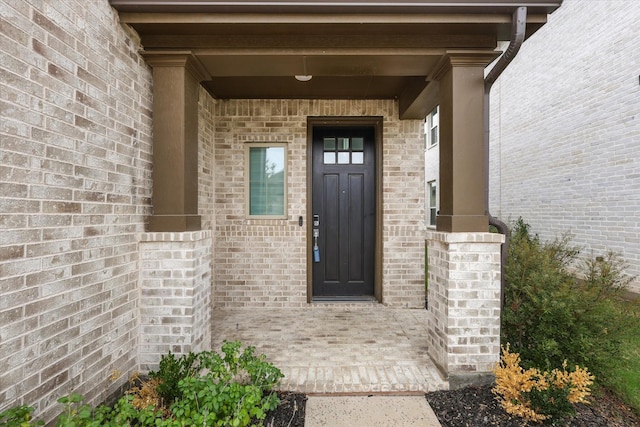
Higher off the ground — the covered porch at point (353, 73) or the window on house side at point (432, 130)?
the window on house side at point (432, 130)

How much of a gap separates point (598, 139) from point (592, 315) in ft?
14.9

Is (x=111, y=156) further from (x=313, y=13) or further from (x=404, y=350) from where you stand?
(x=404, y=350)

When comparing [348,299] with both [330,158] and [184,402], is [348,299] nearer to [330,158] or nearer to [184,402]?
[330,158]

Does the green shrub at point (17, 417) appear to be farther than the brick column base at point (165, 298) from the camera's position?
No

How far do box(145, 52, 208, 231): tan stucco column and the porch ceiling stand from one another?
0.52 feet

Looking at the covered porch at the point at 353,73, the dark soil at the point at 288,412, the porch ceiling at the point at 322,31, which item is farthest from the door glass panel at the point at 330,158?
the dark soil at the point at 288,412

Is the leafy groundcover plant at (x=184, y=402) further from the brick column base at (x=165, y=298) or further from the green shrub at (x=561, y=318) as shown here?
the green shrub at (x=561, y=318)

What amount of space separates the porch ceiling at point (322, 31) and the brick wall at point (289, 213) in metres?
1.40

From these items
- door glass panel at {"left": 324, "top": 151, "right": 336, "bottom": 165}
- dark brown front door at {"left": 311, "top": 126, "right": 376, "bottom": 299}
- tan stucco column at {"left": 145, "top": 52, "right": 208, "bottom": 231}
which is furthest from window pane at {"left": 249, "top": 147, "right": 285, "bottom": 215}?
tan stucco column at {"left": 145, "top": 52, "right": 208, "bottom": 231}

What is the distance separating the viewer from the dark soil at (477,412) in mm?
2088

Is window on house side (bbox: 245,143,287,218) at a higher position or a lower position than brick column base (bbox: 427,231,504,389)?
higher

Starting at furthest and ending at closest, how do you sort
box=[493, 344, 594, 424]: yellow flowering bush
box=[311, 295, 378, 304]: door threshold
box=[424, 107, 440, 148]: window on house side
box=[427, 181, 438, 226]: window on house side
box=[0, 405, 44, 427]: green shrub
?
1. box=[427, 181, 438, 226]: window on house side
2. box=[424, 107, 440, 148]: window on house side
3. box=[311, 295, 378, 304]: door threshold
4. box=[493, 344, 594, 424]: yellow flowering bush
5. box=[0, 405, 44, 427]: green shrub

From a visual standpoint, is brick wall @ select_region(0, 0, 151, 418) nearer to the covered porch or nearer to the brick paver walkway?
the covered porch

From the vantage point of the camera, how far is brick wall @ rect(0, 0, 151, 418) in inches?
60.1
